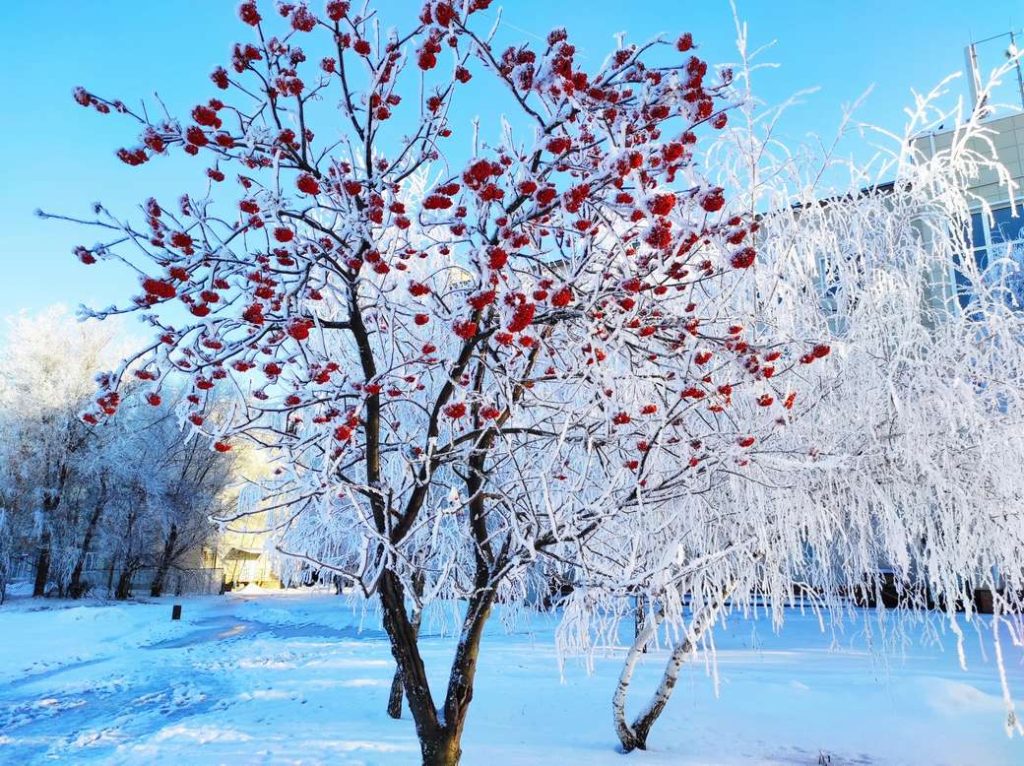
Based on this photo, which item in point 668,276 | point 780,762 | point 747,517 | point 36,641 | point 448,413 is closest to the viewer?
point 668,276

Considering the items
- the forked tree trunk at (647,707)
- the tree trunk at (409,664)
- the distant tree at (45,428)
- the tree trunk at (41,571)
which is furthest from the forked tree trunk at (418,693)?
the tree trunk at (41,571)

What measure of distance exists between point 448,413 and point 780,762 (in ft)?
18.4

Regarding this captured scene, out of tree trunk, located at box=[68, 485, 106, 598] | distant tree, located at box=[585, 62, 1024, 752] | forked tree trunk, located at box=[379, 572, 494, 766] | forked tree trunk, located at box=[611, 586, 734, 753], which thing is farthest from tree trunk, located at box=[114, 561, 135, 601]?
forked tree trunk, located at box=[379, 572, 494, 766]

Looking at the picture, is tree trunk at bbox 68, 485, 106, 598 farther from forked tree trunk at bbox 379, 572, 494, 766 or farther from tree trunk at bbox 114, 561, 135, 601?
forked tree trunk at bbox 379, 572, 494, 766

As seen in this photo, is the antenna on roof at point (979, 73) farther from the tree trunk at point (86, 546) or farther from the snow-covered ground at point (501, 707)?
the tree trunk at point (86, 546)

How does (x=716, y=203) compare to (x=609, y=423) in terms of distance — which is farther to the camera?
(x=609, y=423)

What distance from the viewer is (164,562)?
24500 millimetres

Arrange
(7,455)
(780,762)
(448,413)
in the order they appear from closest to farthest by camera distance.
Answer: (448,413) → (780,762) → (7,455)

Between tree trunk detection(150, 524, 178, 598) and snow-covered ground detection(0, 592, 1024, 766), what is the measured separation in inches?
407

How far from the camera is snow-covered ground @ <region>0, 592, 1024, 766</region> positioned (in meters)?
6.64

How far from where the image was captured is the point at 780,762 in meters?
6.41

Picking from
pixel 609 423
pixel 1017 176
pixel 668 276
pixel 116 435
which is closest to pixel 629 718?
pixel 609 423

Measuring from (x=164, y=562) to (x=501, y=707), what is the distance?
66.3 feet

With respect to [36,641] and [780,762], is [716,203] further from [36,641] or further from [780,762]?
[36,641]
